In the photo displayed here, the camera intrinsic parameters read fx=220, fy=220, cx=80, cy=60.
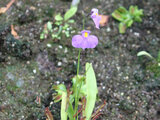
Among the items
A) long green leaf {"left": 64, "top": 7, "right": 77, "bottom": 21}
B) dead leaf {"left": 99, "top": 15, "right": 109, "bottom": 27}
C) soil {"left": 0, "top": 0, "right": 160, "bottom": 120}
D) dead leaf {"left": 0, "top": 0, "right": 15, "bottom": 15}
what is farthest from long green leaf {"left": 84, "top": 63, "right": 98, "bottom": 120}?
dead leaf {"left": 0, "top": 0, "right": 15, "bottom": 15}

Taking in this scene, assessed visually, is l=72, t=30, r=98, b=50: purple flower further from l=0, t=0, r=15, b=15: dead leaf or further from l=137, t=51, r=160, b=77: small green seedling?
l=0, t=0, r=15, b=15: dead leaf

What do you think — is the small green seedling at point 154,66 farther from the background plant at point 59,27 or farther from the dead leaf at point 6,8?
the dead leaf at point 6,8

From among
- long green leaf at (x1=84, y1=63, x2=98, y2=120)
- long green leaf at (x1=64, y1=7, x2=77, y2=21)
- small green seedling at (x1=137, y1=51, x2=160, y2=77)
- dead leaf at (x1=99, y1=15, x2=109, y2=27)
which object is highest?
long green leaf at (x1=64, y1=7, x2=77, y2=21)

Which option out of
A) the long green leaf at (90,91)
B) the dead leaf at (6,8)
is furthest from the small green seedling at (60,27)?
the long green leaf at (90,91)

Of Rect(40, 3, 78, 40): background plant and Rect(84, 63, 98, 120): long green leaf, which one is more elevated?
Rect(40, 3, 78, 40): background plant

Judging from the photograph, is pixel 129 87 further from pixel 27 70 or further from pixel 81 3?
pixel 81 3

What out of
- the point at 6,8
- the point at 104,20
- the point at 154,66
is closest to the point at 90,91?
the point at 154,66
